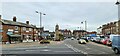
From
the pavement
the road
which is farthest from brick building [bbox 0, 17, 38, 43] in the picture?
the road

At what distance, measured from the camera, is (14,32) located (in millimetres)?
72188

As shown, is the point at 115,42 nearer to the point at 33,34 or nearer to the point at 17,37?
the point at 17,37

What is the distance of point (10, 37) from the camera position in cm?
6800

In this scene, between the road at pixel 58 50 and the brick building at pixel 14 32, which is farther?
the brick building at pixel 14 32

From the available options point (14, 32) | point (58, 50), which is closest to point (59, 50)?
point (58, 50)

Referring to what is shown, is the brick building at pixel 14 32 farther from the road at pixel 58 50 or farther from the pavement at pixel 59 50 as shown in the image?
the road at pixel 58 50

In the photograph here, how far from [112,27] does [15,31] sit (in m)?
64.5

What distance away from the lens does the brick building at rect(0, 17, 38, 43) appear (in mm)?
66812

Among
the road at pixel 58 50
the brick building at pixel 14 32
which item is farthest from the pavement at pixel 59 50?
the brick building at pixel 14 32

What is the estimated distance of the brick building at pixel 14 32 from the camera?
66812 millimetres

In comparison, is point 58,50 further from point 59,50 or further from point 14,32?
point 14,32

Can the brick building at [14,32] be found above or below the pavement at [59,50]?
above

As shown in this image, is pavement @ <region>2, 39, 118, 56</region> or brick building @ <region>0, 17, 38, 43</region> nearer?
pavement @ <region>2, 39, 118, 56</region>

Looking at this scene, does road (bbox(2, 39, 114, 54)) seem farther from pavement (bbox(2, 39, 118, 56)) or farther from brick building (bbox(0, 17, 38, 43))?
brick building (bbox(0, 17, 38, 43))
